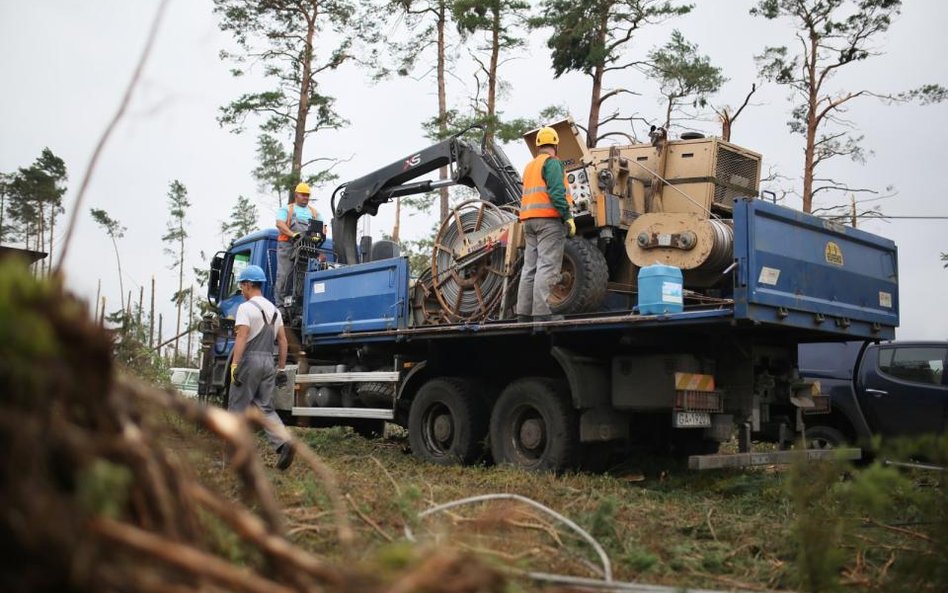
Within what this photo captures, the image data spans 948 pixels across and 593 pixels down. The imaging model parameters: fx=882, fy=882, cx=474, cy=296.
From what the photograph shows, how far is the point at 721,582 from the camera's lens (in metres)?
4.14

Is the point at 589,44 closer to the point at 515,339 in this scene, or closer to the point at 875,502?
the point at 515,339

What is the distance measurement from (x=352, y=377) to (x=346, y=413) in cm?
41

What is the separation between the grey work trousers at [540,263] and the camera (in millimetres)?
7789

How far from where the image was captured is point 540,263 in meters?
7.82

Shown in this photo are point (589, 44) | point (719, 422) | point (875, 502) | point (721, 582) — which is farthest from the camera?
point (589, 44)

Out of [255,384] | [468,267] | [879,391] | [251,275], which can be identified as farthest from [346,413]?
[879,391]

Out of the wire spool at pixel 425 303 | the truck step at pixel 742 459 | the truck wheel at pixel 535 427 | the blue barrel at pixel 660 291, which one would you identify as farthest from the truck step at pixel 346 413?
the truck step at pixel 742 459

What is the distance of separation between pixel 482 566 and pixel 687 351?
18.9 feet

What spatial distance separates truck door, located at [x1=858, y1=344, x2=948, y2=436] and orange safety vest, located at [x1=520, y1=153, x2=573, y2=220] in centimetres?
421

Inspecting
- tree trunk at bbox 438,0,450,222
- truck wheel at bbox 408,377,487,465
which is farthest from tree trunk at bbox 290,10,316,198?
truck wheel at bbox 408,377,487,465

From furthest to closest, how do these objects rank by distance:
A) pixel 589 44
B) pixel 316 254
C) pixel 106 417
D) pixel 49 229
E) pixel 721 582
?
1. pixel 49 229
2. pixel 589 44
3. pixel 316 254
4. pixel 721 582
5. pixel 106 417

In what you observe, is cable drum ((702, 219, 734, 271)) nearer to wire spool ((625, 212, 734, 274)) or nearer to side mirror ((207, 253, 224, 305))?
wire spool ((625, 212, 734, 274))

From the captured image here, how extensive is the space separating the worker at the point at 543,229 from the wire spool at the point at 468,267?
863 mm

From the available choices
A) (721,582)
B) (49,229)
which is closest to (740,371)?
(721,582)
